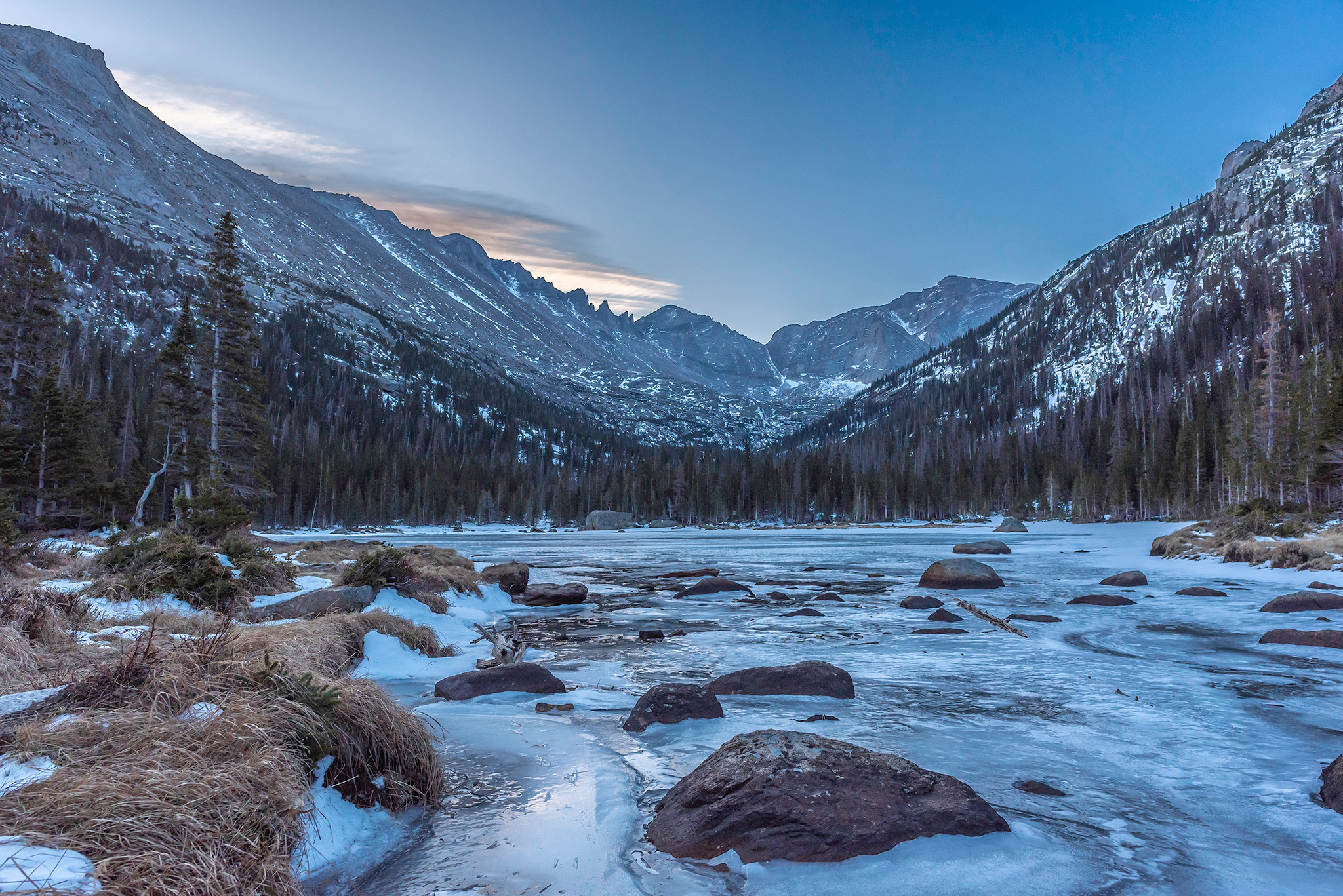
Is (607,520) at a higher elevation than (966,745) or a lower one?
lower

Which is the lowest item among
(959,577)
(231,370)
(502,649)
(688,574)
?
(688,574)

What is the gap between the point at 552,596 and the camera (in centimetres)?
2197

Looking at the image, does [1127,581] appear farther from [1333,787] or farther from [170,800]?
[170,800]

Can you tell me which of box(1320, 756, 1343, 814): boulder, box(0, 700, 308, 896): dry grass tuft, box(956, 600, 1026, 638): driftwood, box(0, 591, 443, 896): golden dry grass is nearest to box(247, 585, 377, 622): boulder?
box(0, 591, 443, 896): golden dry grass

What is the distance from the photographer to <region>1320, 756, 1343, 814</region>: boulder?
240 inches

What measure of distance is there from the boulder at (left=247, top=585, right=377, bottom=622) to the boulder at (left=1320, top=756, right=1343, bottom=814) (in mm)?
14389

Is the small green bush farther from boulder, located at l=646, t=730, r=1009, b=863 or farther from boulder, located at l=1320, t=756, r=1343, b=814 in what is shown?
boulder, located at l=1320, t=756, r=1343, b=814

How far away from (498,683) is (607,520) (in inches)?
4151

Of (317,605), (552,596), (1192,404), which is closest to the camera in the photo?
(317,605)

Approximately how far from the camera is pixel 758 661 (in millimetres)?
12906

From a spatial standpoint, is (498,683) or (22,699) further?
(498,683)

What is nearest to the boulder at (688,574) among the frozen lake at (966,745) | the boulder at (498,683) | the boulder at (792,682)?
the frozen lake at (966,745)

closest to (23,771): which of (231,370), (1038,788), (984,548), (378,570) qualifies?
(1038,788)

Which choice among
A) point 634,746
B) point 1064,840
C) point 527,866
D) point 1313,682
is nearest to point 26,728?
point 527,866
